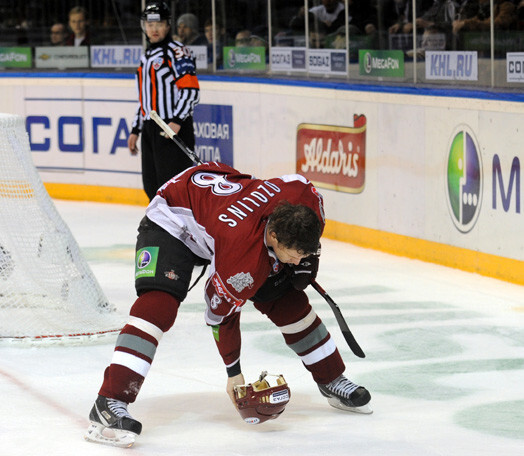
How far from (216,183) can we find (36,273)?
152cm

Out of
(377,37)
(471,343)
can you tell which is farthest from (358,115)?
(471,343)

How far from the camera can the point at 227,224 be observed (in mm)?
3307

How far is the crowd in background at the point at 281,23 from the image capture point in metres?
6.34

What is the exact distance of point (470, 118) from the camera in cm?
618

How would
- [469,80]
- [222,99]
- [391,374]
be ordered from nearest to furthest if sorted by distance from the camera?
[391,374] → [469,80] → [222,99]

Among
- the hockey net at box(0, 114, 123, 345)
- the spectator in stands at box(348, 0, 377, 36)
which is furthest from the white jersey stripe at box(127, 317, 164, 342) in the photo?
the spectator in stands at box(348, 0, 377, 36)

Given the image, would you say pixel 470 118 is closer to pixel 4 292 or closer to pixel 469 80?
pixel 469 80

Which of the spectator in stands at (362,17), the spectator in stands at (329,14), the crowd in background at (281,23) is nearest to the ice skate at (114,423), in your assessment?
the crowd in background at (281,23)

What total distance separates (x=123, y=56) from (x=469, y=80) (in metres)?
3.63

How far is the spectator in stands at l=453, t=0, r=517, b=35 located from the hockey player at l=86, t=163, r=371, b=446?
288 centimetres

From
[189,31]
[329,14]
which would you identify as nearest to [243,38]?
[189,31]

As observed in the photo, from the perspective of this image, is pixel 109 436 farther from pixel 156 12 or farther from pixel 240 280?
pixel 156 12

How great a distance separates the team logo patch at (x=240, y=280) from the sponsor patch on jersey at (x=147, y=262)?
276 millimetres

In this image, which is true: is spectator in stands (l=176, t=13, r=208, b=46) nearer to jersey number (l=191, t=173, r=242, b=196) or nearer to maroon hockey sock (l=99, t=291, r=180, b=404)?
jersey number (l=191, t=173, r=242, b=196)
